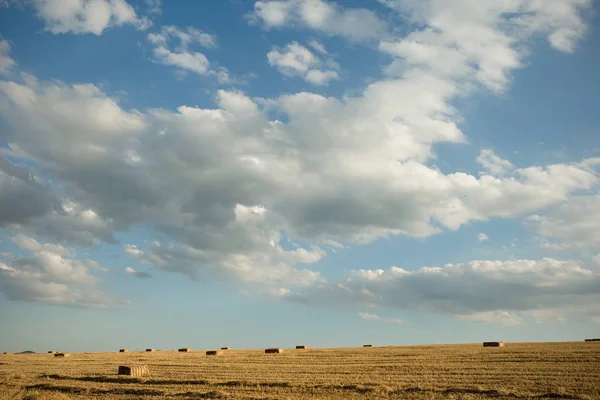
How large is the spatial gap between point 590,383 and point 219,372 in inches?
794

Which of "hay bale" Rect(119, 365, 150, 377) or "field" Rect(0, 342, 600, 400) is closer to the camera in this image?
"field" Rect(0, 342, 600, 400)

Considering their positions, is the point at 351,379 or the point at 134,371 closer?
the point at 351,379

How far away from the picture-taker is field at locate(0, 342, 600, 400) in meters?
20.7

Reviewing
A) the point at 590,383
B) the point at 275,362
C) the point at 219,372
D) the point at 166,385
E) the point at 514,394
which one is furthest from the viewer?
the point at 275,362

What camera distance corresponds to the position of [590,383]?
69.0 feet

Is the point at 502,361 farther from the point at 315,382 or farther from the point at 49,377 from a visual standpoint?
the point at 49,377

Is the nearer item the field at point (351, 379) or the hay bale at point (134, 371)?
the field at point (351, 379)

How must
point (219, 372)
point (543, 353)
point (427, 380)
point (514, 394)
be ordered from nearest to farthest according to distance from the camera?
1. point (514, 394)
2. point (427, 380)
3. point (219, 372)
4. point (543, 353)

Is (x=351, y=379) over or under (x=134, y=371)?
under

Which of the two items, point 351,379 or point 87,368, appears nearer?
point 351,379

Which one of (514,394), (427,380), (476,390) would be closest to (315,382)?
(427,380)

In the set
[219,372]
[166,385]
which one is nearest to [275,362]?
[219,372]

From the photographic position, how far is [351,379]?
2523cm

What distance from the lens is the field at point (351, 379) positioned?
20688mm
